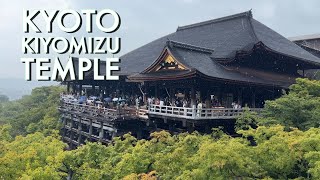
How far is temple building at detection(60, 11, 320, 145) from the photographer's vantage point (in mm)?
20047

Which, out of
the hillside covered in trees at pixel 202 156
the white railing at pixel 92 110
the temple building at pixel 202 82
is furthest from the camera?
the white railing at pixel 92 110

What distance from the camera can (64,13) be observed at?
20.8 meters

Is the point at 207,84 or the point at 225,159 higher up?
the point at 207,84

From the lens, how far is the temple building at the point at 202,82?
20.0 m

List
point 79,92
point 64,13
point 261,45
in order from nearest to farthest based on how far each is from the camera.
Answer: point 64,13 → point 261,45 → point 79,92

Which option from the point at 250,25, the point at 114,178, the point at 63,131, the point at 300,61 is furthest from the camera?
the point at 63,131

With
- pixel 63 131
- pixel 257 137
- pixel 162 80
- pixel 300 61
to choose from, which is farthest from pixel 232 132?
pixel 63 131

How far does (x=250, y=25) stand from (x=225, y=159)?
20.9 metres

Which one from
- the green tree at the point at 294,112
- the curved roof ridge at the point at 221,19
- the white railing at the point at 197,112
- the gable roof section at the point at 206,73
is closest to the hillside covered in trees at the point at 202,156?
the green tree at the point at 294,112

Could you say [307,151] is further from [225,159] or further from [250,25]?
[250,25]

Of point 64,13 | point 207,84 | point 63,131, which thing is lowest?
point 63,131

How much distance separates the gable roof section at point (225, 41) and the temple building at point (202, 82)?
10cm

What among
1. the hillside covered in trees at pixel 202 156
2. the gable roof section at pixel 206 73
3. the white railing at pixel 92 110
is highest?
the gable roof section at pixel 206 73

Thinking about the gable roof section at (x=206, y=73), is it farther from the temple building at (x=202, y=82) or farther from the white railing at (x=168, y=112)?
the white railing at (x=168, y=112)
